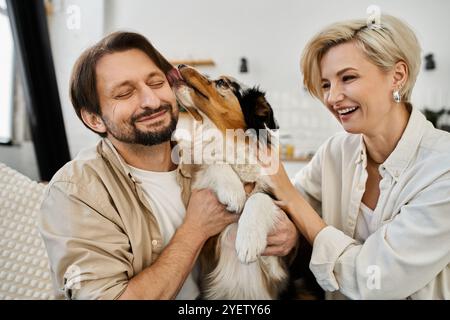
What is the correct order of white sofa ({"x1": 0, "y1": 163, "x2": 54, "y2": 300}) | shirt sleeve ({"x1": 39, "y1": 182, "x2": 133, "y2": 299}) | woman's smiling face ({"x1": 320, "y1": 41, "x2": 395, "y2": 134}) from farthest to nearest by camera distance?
white sofa ({"x1": 0, "y1": 163, "x2": 54, "y2": 300}) → woman's smiling face ({"x1": 320, "y1": 41, "x2": 395, "y2": 134}) → shirt sleeve ({"x1": 39, "y1": 182, "x2": 133, "y2": 299})

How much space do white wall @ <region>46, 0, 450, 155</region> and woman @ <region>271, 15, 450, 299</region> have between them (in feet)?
0.27

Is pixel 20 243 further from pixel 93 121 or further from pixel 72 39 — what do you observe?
pixel 72 39

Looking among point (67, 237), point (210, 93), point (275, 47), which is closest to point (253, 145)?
point (210, 93)

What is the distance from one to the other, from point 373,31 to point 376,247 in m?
0.63

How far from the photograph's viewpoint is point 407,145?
3.63 feet

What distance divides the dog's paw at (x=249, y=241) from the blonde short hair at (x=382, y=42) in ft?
1.87

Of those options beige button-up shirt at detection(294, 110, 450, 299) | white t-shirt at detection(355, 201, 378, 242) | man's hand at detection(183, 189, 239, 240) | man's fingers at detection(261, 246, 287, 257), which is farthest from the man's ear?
white t-shirt at detection(355, 201, 378, 242)

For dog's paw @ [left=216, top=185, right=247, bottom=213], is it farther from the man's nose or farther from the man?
the man's nose

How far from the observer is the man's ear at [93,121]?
1.14m

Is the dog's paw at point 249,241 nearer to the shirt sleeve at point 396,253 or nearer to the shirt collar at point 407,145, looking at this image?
the shirt sleeve at point 396,253

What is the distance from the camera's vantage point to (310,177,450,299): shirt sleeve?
39.8 inches

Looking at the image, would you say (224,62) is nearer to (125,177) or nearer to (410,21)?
(125,177)

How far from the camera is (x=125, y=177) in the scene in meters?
1.13

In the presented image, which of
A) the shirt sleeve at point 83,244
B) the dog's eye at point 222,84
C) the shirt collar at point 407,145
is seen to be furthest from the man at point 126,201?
the shirt collar at point 407,145
